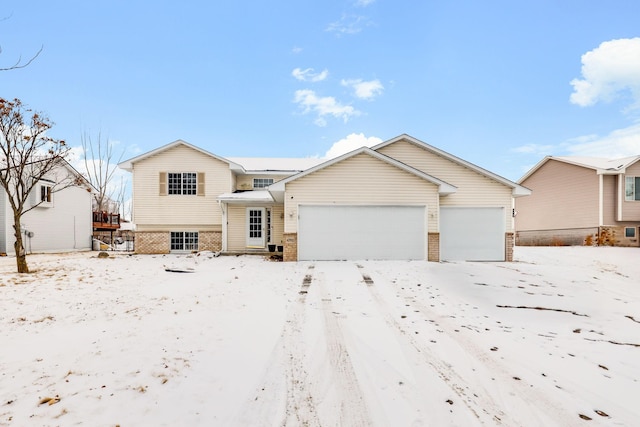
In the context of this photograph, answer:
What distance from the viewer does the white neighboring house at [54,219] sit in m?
17.0

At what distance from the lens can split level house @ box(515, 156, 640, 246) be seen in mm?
18641

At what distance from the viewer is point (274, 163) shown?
20.7 meters

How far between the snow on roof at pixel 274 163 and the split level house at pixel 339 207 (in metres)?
2.21

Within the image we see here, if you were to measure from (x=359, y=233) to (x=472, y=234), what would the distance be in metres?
5.92

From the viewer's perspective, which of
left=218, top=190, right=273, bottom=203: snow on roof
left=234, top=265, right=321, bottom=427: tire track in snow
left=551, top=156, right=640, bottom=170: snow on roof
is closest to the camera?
left=234, top=265, right=321, bottom=427: tire track in snow

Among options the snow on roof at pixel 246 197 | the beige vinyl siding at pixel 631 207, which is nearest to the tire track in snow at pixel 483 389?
the snow on roof at pixel 246 197

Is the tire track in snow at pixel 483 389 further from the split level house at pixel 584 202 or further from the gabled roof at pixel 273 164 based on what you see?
the split level house at pixel 584 202

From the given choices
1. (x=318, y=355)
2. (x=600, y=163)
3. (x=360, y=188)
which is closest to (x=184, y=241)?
(x=360, y=188)

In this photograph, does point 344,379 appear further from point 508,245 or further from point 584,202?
point 584,202

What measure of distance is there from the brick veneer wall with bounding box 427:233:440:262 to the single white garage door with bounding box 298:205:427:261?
9.2 inches

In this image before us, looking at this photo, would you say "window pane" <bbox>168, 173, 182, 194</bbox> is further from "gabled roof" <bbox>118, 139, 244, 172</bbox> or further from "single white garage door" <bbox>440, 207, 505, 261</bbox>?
"single white garage door" <bbox>440, 207, 505, 261</bbox>

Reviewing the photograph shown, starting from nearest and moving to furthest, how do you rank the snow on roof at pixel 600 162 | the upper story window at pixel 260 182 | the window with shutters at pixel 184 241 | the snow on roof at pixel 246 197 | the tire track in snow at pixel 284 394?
the tire track in snow at pixel 284 394 < the snow on roof at pixel 246 197 < the window with shutters at pixel 184 241 < the snow on roof at pixel 600 162 < the upper story window at pixel 260 182

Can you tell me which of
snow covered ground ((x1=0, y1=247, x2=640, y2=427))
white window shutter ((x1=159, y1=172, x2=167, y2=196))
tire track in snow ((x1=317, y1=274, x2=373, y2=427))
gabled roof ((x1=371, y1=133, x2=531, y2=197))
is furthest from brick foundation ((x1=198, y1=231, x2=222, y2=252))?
tire track in snow ((x1=317, y1=274, x2=373, y2=427))

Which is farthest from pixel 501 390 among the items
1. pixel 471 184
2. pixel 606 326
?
pixel 471 184
